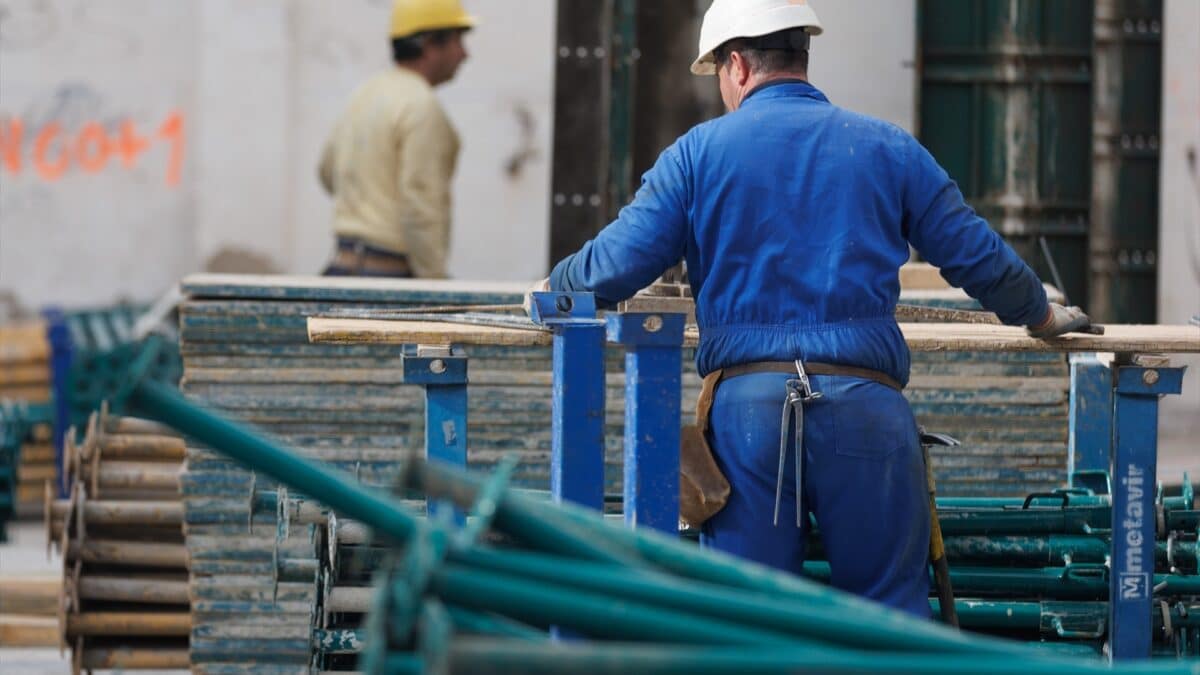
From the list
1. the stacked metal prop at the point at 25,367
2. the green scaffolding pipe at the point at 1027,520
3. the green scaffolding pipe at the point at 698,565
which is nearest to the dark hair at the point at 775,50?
the green scaffolding pipe at the point at 1027,520

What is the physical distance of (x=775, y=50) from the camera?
482 centimetres

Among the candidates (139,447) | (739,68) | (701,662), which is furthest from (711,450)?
(139,447)

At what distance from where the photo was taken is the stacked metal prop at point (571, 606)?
2.44 meters

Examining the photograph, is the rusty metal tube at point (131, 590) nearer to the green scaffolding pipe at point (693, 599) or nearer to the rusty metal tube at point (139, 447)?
the rusty metal tube at point (139, 447)

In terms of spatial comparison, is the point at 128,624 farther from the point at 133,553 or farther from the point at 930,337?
the point at 930,337

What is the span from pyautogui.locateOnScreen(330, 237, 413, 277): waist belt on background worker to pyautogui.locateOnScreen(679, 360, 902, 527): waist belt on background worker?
14.2ft

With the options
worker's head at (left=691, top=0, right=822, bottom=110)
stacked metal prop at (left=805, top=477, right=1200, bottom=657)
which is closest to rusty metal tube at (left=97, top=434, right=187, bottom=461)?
stacked metal prop at (left=805, top=477, right=1200, bottom=657)

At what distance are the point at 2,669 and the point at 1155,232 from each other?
247 inches

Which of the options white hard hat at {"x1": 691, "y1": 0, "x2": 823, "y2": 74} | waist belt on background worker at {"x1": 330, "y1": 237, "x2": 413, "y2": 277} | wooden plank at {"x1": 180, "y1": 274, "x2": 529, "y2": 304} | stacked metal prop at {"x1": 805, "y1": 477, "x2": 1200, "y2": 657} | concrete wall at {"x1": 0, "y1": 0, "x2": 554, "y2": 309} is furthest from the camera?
concrete wall at {"x1": 0, "y1": 0, "x2": 554, "y2": 309}

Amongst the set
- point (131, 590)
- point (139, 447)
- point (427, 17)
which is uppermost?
point (427, 17)

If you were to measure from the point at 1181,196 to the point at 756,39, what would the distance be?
6.42 meters

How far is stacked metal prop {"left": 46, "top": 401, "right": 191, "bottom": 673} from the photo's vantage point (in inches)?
298

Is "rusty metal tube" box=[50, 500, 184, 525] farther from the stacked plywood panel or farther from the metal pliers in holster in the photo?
the metal pliers in holster

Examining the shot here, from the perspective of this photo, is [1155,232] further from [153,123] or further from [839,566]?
[839,566]
